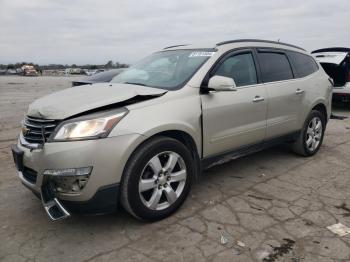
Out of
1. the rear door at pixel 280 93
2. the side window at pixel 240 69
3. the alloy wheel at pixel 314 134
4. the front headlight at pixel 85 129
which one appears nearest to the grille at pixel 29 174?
the front headlight at pixel 85 129

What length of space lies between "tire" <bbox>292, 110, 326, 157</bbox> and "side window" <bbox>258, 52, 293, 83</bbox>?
31.2 inches

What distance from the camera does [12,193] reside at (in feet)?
14.1

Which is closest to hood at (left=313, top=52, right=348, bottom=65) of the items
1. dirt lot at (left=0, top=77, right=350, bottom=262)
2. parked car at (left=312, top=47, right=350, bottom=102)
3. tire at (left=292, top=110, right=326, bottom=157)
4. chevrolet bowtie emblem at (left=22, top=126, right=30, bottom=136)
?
parked car at (left=312, top=47, right=350, bottom=102)

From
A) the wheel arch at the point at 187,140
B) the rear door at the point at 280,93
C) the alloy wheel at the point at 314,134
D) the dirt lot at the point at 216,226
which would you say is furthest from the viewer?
the alloy wheel at the point at 314,134

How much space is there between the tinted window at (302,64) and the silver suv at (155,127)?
31cm

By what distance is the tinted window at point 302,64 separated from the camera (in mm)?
5321

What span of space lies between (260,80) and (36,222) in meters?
2.98

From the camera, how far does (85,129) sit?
311 centimetres

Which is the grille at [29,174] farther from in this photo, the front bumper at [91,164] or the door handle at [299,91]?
the door handle at [299,91]

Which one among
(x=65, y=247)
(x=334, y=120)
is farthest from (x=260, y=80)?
(x=334, y=120)

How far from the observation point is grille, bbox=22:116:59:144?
322cm

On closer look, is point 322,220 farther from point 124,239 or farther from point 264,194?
point 124,239

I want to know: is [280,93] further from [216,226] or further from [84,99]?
[84,99]

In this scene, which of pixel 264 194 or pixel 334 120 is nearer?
pixel 264 194
